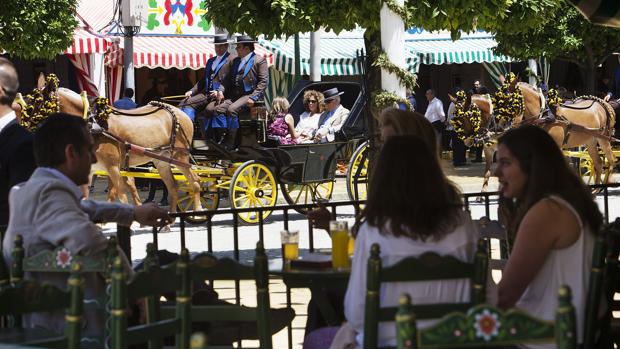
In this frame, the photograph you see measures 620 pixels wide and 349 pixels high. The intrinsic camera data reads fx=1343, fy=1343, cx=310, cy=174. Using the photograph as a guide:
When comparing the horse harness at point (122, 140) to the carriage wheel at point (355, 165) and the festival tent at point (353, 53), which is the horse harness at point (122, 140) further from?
the festival tent at point (353, 53)

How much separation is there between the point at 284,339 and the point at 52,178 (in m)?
3.67

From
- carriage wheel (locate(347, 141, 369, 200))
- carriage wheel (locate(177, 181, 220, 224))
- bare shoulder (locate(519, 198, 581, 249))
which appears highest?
bare shoulder (locate(519, 198, 581, 249))

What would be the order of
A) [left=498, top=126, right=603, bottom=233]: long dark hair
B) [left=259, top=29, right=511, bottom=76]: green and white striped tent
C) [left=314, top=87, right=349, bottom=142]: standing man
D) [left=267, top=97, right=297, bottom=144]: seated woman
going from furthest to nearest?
[left=259, top=29, right=511, bottom=76]: green and white striped tent → [left=314, top=87, right=349, bottom=142]: standing man → [left=267, top=97, right=297, bottom=144]: seated woman → [left=498, top=126, right=603, bottom=233]: long dark hair

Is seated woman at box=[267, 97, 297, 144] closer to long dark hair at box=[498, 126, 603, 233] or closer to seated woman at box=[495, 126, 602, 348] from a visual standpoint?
long dark hair at box=[498, 126, 603, 233]

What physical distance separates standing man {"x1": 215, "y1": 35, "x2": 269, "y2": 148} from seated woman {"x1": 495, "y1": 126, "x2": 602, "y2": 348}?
11.6 metres

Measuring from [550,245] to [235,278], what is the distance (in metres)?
1.23

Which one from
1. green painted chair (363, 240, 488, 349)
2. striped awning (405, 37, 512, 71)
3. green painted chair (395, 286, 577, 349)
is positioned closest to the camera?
green painted chair (395, 286, 577, 349)

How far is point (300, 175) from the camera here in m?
17.4

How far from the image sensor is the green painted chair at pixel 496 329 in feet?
11.6

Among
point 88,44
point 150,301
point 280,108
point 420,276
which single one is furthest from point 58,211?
point 88,44

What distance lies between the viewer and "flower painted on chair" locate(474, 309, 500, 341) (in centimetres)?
358

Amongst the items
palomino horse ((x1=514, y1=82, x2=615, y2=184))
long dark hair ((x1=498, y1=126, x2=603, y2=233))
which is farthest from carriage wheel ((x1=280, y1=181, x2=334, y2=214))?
long dark hair ((x1=498, y1=126, x2=603, y2=233))

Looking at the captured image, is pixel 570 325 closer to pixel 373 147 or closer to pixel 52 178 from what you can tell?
pixel 52 178

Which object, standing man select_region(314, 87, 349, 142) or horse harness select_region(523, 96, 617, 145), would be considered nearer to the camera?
standing man select_region(314, 87, 349, 142)
